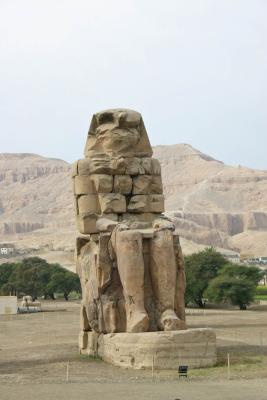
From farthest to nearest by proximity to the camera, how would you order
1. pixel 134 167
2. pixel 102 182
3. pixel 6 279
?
pixel 6 279 → pixel 134 167 → pixel 102 182

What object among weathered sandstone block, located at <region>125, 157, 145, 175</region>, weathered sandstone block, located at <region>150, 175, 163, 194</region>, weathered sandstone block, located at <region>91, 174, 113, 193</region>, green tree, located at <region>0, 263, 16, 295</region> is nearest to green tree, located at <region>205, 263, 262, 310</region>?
green tree, located at <region>0, 263, 16, 295</region>

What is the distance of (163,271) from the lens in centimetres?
1312

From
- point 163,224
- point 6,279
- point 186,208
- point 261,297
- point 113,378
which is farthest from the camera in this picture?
point 186,208

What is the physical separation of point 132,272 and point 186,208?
430 feet

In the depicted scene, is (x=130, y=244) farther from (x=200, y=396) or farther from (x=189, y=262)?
(x=189, y=262)

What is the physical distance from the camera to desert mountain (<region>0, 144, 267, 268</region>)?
119 meters

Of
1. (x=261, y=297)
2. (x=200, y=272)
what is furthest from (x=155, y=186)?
(x=261, y=297)

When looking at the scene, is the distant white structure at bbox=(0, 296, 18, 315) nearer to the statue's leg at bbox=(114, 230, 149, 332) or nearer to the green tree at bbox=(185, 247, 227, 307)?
the green tree at bbox=(185, 247, 227, 307)

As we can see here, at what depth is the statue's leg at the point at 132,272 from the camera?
42.3ft

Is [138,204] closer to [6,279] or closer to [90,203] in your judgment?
[90,203]

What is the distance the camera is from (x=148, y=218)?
575 inches

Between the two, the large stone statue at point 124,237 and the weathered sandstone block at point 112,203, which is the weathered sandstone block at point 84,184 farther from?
the weathered sandstone block at point 112,203

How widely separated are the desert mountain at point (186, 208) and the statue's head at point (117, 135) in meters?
69.8

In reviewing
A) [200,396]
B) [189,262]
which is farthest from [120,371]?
[189,262]
